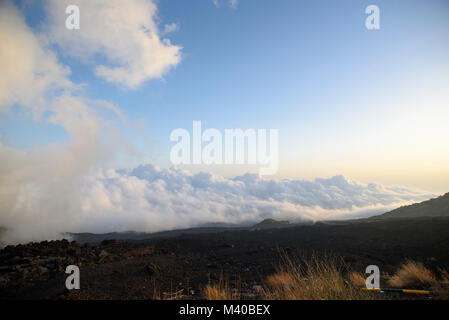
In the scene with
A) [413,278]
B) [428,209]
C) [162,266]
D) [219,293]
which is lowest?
[428,209]

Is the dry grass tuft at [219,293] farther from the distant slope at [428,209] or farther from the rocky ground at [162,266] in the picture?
the distant slope at [428,209]

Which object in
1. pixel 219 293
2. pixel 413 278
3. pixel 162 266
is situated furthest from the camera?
pixel 162 266

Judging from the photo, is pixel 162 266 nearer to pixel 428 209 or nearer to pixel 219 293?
pixel 219 293

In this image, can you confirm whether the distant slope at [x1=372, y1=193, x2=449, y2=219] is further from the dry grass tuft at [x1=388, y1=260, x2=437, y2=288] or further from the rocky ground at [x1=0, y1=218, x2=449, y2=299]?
the dry grass tuft at [x1=388, y1=260, x2=437, y2=288]

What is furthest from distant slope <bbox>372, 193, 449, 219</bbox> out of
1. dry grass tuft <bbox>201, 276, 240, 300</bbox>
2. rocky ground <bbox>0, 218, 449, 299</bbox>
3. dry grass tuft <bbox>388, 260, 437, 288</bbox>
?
dry grass tuft <bbox>201, 276, 240, 300</bbox>

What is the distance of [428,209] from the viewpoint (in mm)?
37594

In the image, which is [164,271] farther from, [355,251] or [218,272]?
[355,251]

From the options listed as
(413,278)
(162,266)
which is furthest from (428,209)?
(162,266)

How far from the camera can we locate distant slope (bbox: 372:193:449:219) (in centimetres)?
3444

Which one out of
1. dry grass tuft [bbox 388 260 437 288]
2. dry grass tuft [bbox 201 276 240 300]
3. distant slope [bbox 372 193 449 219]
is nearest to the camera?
dry grass tuft [bbox 201 276 240 300]

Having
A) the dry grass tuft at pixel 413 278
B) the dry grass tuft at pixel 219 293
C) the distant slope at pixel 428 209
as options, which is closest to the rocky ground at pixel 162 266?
the dry grass tuft at pixel 219 293

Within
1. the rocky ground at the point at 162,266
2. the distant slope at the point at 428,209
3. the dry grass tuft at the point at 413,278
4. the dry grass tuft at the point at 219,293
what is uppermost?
the dry grass tuft at the point at 219,293

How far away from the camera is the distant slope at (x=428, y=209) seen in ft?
113
